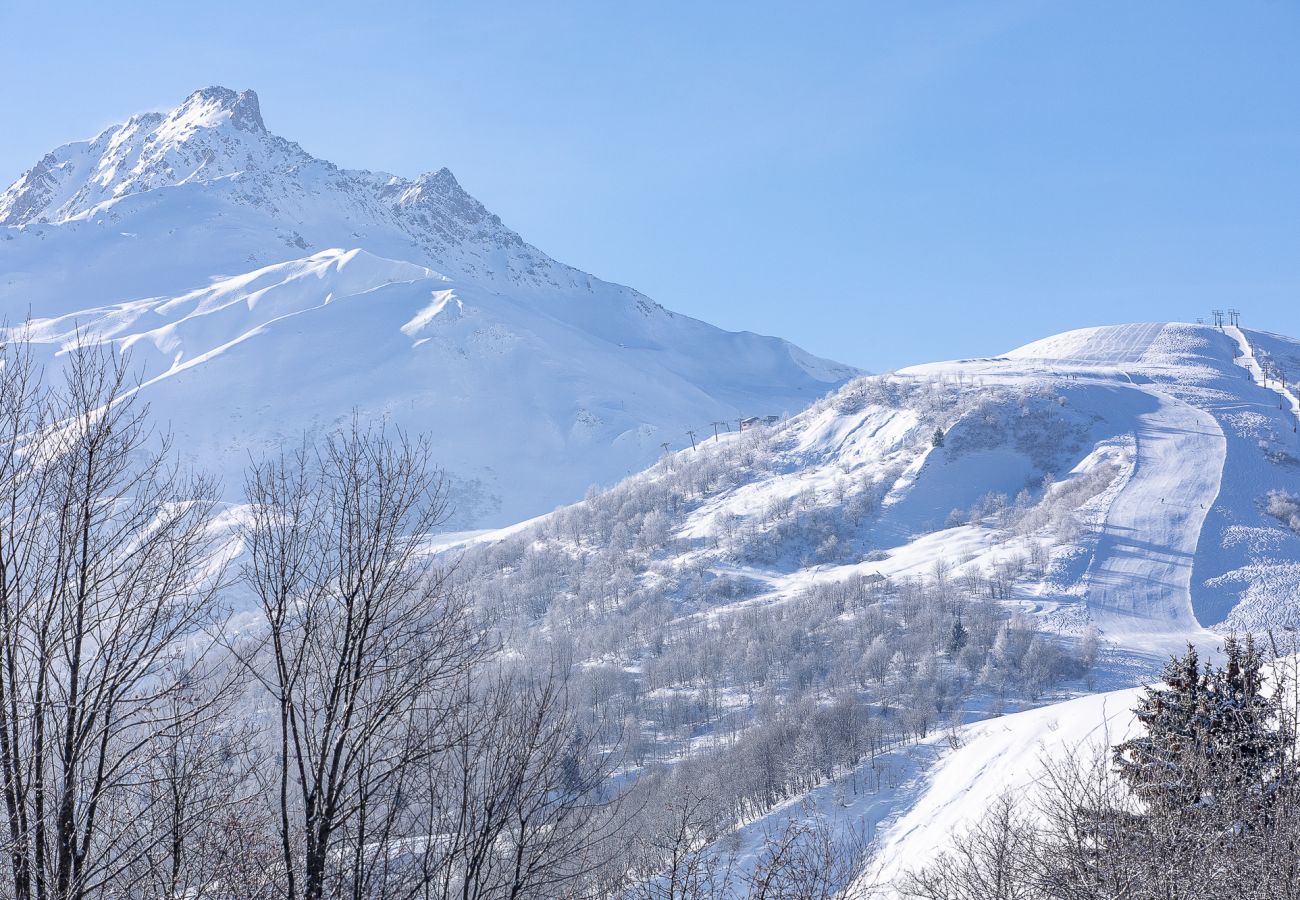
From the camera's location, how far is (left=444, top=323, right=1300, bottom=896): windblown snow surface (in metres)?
73.1

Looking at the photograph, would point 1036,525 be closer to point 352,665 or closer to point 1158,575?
point 1158,575

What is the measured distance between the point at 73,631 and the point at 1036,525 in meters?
150

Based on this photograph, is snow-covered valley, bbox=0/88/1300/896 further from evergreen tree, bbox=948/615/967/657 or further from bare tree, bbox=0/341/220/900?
bare tree, bbox=0/341/220/900

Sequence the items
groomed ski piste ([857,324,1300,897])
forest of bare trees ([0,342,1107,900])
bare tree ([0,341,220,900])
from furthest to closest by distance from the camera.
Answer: groomed ski piste ([857,324,1300,897])
forest of bare trees ([0,342,1107,900])
bare tree ([0,341,220,900])

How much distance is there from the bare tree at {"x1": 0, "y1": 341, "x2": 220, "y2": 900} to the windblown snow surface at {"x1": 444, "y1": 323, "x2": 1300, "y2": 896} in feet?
176

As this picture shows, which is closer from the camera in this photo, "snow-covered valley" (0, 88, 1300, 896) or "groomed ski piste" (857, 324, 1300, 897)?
"groomed ski piste" (857, 324, 1300, 897)

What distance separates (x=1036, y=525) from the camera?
145875mm

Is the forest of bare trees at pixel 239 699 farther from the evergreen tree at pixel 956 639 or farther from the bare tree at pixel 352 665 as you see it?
the evergreen tree at pixel 956 639

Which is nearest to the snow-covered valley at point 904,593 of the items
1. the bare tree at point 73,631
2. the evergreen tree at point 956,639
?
the evergreen tree at point 956,639

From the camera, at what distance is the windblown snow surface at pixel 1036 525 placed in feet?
240

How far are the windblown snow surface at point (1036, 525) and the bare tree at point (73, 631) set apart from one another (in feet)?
176

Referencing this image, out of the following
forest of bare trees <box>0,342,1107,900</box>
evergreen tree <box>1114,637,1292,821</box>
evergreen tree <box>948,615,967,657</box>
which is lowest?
evergreen tree <box>948,615,967,657</box>

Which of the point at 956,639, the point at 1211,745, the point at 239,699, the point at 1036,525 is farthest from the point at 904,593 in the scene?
the point at 239,699

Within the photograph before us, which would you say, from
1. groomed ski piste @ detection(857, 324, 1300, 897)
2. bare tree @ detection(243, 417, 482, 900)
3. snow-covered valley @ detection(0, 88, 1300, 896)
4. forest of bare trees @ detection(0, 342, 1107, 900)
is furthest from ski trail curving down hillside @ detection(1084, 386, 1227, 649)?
bare tree @ detection(243, 417, 482, 900)
